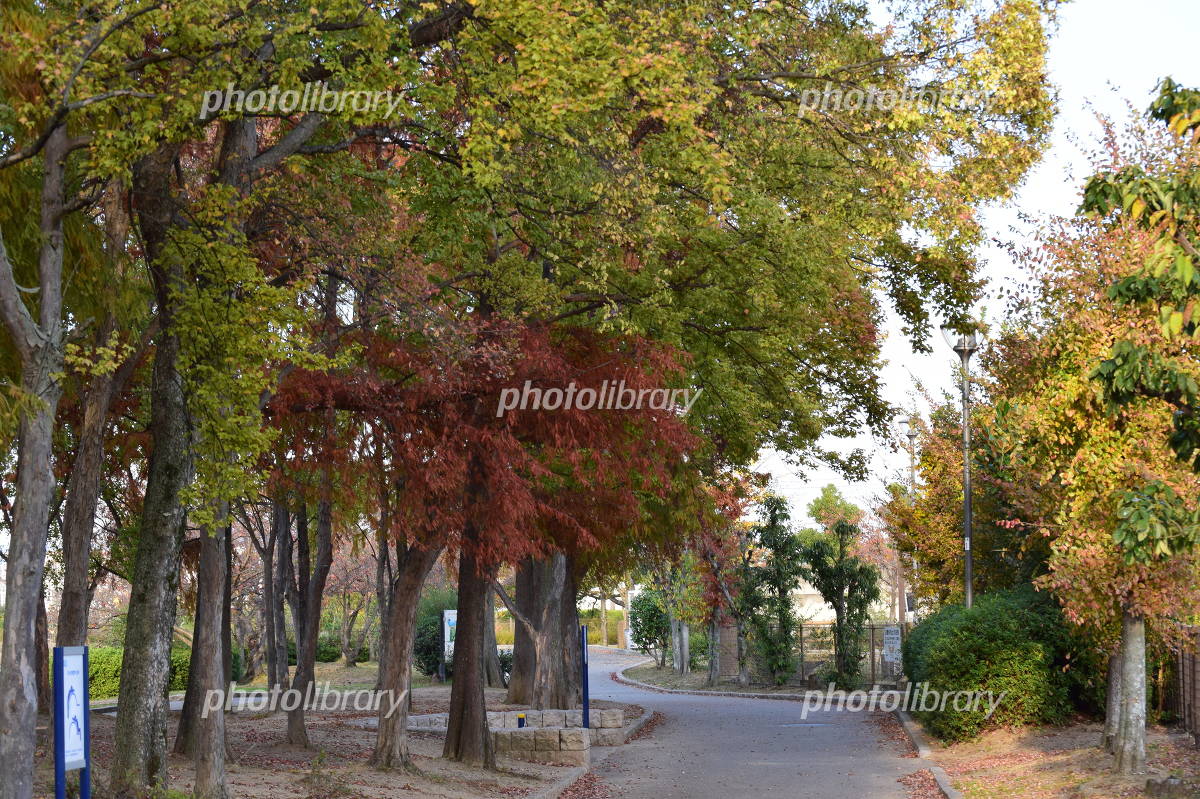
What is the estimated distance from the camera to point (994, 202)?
52.8 ft

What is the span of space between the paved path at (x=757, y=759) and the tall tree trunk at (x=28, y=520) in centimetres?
900

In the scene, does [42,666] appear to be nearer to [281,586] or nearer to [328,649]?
[281,586]

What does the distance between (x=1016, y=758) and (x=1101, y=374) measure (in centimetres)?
1091

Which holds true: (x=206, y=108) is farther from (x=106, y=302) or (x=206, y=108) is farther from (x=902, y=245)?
(x=902, y=245)

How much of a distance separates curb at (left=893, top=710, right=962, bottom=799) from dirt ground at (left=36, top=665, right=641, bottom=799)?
5.20 meters

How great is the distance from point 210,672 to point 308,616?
772 cm

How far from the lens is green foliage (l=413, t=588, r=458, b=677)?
137ft

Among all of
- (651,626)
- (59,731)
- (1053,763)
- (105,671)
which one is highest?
(59,731)

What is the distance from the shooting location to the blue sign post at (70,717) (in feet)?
25.6

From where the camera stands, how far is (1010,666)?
20.6m

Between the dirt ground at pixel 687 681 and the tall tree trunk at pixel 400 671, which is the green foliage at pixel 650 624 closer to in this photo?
the dirt ground at pixel 687 681

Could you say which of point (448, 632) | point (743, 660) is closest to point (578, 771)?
point (448, 632)

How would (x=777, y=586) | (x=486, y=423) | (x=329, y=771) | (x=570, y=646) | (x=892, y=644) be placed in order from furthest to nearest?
(x=777, y=586)
(x=892, y=644)
(x=570, y=646)
(x=486, y=423)
(x=329, y=771)

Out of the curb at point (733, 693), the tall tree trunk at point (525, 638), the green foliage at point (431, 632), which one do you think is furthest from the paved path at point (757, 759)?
the green foliage at point (431, 632)
